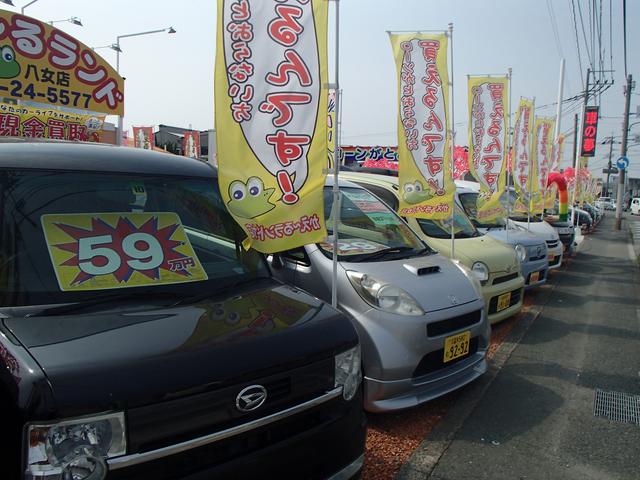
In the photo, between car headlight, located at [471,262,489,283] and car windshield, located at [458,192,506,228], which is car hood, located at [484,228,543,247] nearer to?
car windshield, located at [458,192,506,228]

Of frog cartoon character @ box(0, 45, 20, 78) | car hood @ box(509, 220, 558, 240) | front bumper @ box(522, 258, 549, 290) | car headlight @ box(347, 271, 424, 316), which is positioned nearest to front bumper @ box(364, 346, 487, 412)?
car headlight @ box(347, 271, 424, 316)

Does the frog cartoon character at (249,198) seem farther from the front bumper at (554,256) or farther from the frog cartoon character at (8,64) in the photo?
the front bumper at (554,256)

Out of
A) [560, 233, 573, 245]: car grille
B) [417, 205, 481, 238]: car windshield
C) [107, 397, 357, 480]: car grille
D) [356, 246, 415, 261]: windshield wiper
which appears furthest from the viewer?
[560, 233, 573, 245]: car grille

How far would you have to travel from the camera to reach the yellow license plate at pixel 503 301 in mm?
5578

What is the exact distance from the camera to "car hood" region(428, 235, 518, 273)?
221 inches

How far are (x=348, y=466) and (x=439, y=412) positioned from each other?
1.80m

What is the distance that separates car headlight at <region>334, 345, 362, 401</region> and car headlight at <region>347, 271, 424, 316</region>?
47.2 inches

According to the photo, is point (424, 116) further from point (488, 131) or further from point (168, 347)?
point (168, 347)

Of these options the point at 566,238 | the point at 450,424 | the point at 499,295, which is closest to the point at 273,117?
the point at 450,424

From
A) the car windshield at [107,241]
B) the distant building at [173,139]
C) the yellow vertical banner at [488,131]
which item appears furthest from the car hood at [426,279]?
the distant building at [173,139]

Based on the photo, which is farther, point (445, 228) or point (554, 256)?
point (554, 256)

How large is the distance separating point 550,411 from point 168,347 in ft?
11.0

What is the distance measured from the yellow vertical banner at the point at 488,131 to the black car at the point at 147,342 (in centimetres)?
589

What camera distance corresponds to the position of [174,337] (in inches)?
72.8
